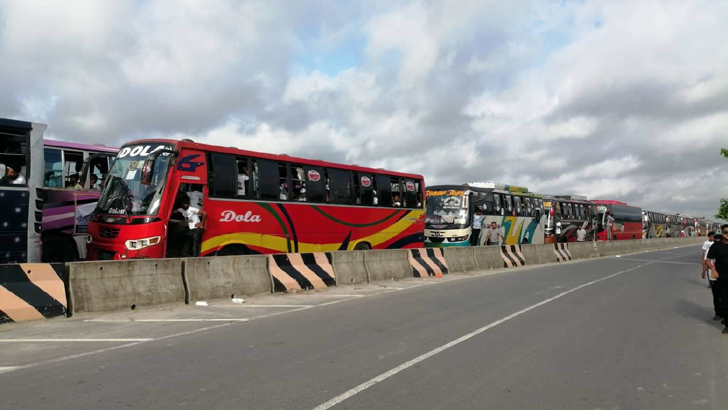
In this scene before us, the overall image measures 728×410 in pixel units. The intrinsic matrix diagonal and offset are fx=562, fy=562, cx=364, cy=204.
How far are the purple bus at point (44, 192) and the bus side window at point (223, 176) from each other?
10.5 ft

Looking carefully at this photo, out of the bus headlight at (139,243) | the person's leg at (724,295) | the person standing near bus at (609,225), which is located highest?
the person standing near bus at (609,225)

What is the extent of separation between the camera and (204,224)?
44.9 ft

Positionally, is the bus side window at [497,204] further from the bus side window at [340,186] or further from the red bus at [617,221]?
the red bus at [617,221]

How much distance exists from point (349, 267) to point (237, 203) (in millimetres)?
3511

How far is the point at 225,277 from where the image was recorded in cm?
1200

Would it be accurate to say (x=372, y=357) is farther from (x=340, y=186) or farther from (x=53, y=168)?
(x=53, y=168)

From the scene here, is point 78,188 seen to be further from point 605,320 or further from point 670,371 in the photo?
point 670,371

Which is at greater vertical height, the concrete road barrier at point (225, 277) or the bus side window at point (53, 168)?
the bus side window at point (53, 168)

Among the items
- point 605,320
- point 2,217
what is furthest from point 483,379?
point 2,217

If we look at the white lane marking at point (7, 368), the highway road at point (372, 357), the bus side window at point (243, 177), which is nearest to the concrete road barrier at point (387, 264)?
the bus side window at point (243, 177)

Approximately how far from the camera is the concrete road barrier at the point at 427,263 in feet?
60.0

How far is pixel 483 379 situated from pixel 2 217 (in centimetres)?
1047

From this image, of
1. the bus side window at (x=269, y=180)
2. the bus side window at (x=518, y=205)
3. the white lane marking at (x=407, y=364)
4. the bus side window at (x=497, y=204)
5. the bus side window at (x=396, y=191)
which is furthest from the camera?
the bus side window at (x=518, y=205)

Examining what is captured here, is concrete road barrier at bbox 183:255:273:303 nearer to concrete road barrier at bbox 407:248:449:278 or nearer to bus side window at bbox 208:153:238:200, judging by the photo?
bus side window at bbox 208:153:238:200
